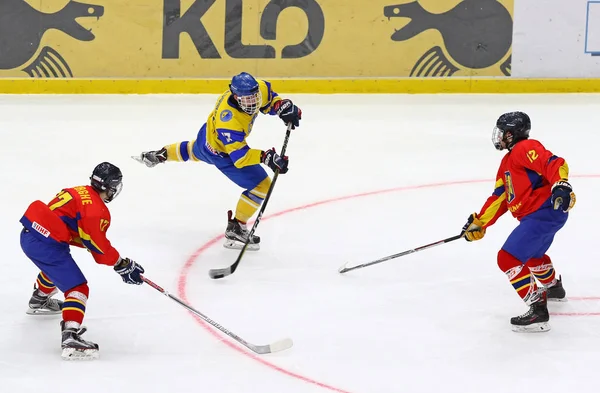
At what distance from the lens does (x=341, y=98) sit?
970cm

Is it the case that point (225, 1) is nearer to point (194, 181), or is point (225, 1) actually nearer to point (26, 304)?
point (194, 181)

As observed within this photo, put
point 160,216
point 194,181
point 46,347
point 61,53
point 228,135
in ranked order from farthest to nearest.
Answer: point 61,53 → point 194,181 → point 160,216 → point 228,135 → point 46,347

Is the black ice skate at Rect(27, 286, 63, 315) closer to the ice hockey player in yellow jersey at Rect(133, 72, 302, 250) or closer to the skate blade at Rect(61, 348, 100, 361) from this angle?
the skate blade at Rect(61, 348, 100, 361)

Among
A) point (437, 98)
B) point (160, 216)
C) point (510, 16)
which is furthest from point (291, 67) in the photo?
point (160, 216)

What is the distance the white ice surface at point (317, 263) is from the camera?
4.16 metres

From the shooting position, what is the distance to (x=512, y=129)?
14.8 feet

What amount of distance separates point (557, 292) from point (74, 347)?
7.47 feet

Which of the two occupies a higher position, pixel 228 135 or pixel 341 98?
pixel 228 135

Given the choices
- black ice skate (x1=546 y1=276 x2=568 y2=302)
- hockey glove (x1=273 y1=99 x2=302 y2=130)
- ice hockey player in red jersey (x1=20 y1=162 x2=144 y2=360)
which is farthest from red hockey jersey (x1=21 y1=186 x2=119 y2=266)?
black ice skate (x1=546 y1=276 x2=568 y2=302)

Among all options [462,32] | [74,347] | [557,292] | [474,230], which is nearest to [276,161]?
[474,230]

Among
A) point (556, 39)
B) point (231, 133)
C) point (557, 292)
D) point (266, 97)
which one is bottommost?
point (557, 292)

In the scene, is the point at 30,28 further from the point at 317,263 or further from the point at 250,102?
the point at 317,263

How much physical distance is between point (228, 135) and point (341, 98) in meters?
4.20

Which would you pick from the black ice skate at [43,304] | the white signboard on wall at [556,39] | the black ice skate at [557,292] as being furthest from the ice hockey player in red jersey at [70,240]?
the white signboard on wall at [556,39]
